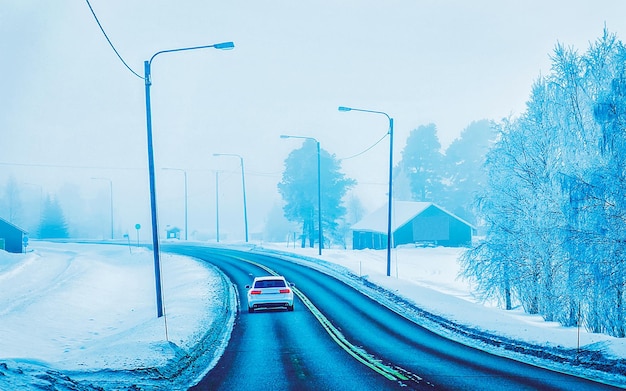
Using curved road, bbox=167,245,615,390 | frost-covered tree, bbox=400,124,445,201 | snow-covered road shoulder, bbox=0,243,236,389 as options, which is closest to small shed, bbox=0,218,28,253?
snow-covered road shoulder, bbox=0,243,236,389

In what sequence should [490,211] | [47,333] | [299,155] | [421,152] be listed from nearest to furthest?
[47,333] → [490,211] → [299,155] → [421,152]

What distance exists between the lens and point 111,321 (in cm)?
2577

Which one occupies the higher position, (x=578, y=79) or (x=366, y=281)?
(x=578, y=79)

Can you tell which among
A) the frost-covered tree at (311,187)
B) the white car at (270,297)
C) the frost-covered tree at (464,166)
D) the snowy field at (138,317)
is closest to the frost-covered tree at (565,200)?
the snowy field at (138,317)

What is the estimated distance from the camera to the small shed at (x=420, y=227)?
61.7 meters

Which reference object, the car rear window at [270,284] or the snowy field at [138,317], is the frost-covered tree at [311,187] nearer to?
the snowy field at [138,317]

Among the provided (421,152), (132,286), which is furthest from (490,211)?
(421,152)

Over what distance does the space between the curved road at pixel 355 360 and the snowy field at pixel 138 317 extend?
0.97 metres

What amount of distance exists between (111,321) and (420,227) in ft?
143

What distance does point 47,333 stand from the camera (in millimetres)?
22469

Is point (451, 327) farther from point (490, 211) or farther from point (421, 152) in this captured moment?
point (421, 152)

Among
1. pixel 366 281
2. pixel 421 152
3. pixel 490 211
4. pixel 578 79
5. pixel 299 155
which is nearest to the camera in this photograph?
pixel 578 79

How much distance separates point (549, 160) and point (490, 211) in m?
3.88

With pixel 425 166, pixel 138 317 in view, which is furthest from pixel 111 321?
pixel 425 166
